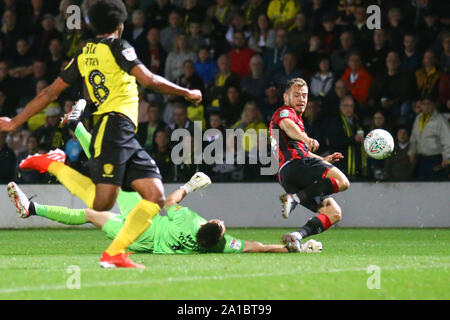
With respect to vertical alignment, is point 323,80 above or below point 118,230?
above

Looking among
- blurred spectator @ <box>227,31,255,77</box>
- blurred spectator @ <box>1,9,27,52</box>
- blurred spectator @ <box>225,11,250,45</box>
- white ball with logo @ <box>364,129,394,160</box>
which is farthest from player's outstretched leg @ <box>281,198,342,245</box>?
blurred spectator @ <box>1,9,27,52</box>

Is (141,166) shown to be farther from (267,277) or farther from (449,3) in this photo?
(449,3)

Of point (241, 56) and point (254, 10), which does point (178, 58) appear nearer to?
point (241, 56)

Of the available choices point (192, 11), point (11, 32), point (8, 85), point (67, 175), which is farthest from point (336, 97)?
point (67, 175)

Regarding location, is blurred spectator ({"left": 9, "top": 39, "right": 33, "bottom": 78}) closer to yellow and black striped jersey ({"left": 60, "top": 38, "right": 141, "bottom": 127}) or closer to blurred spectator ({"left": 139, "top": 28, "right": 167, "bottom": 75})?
blurred spectator ({"left": 139, "top": 28, "right": 167, "bottom": 75})

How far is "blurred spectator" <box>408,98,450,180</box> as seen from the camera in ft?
46.1

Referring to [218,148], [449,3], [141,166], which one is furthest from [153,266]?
[449,3]

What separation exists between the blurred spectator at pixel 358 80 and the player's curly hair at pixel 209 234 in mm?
6707

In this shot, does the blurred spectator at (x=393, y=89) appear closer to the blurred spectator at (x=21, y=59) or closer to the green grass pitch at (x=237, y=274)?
the green grass pitch at (x=237, y=274)

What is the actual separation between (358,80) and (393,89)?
1.98 ft

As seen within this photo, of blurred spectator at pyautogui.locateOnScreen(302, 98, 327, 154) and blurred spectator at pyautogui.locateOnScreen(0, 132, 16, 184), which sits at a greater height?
blurred spectator at pyautogui.locateOnScreen(302, 98, 327, 154)

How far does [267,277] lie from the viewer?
22.4 ft

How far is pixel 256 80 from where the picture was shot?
52.3 ft

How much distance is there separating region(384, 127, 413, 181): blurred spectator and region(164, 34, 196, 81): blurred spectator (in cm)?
432
